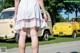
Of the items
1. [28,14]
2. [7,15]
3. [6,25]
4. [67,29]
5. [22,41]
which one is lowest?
[67,29]

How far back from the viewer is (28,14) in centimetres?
588

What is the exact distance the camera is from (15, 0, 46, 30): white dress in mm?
5879

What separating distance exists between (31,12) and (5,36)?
11217mm

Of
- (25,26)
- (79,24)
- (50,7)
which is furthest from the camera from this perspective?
(50,7)

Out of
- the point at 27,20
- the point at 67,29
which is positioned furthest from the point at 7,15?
the point at 27,20

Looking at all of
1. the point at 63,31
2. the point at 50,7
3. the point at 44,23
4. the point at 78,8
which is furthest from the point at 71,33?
the point at 78,8

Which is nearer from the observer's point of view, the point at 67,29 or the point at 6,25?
the point at 6,25

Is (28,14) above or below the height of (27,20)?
above

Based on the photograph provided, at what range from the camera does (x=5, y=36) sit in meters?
16.9

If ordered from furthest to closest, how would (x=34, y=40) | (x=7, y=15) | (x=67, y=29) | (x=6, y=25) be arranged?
(x=67, y=29) < (x=7, y=15) < (x=6, y=25) < (x=34, y=40)

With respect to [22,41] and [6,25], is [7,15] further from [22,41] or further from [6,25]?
[22,41]

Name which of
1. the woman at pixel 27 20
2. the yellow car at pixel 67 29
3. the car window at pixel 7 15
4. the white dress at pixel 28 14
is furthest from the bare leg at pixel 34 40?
the yellow car at pixel 67 29

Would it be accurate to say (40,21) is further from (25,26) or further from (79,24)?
(79,24)

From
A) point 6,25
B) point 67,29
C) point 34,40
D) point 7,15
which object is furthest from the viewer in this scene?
point 67,29
